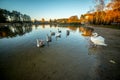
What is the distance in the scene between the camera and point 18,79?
20.1 feet

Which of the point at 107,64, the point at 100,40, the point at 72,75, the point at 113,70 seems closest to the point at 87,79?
the point at 72,75

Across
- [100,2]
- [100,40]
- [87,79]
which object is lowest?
[87,79]

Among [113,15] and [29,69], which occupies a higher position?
[113,15]

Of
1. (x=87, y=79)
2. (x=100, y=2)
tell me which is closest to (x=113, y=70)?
(x=87, y=79)

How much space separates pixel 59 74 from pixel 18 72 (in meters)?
2.62

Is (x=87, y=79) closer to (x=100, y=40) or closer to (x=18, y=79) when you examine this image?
(x=18, y=79)

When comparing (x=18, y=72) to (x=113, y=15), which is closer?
(x=18, y=72)

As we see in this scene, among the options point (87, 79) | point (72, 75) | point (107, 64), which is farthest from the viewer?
point (107, 64)

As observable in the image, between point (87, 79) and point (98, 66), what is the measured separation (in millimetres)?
2096

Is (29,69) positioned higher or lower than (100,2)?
lower

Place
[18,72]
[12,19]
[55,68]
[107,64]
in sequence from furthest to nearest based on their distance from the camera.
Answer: [12,19]
[107,64]
[55,68]
[18,72]

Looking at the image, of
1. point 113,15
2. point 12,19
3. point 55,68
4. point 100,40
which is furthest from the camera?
point 12,19

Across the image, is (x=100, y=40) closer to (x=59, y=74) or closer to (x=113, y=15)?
(x=59, y=74)

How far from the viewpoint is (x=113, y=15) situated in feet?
108
